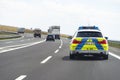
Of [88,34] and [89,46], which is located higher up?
[88,34]

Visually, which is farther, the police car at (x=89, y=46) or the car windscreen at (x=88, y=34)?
the car windscreen at (x=88, y=34)

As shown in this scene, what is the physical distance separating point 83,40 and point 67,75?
610cm

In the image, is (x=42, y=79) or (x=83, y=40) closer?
(x=42, y=79)

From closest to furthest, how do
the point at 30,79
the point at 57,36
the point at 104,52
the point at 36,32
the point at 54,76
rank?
the point at 30,79 < the point at 54,76 < the point at 104,52 < the point at 57,36 < the point at 36,32

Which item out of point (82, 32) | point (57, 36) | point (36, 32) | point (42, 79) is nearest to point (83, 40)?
point (82, 32)

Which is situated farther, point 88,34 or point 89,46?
point 88,34

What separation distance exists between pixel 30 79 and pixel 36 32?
7374cm

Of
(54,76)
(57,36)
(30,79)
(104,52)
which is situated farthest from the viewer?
(57,36)

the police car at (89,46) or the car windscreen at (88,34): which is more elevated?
the car windscreen at (88,34)

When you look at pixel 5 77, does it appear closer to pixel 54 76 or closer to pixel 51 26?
pixel 54 76

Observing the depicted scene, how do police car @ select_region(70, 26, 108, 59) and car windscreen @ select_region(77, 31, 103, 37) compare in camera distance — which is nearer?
→ police car @ select_region(70, 26, 108, 59)

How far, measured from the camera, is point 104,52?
53.2 ft

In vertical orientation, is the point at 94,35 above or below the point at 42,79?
above

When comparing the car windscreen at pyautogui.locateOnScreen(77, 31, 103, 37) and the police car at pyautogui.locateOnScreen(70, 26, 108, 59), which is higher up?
the car windscreen at pyautogui.locateOnScreen(77, 31, 103, 37)
